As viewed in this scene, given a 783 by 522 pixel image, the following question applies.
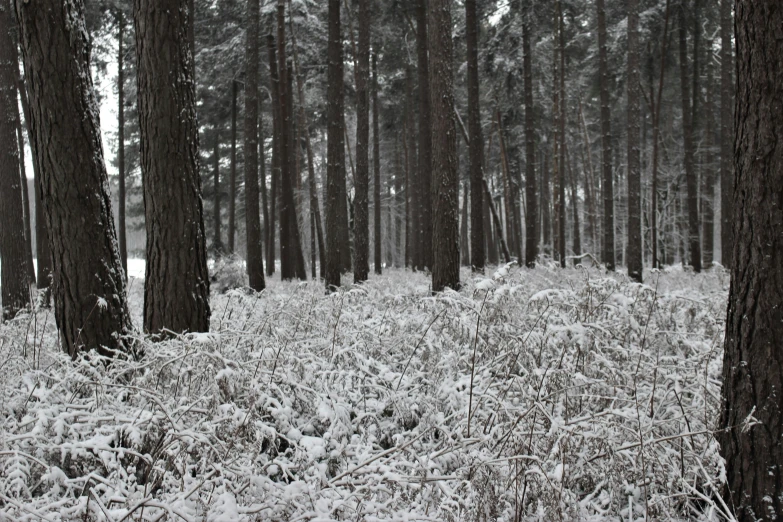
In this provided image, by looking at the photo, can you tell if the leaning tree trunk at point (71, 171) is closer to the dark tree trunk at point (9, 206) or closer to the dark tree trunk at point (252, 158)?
the dark tree trunk at point (9, 206)

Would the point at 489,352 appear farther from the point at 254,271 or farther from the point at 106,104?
the point at 106,104

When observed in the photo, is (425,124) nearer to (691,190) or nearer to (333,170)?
(333,170)

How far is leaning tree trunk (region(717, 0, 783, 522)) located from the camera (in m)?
2.62

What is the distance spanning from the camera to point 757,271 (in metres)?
2.68

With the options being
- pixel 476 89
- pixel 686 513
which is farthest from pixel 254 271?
pixel 686 513

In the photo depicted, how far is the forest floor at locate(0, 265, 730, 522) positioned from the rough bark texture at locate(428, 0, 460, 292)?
3.95 m

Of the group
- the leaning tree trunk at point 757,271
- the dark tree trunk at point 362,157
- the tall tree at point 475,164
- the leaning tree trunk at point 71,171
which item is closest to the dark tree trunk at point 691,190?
the tall tree at point 475,164

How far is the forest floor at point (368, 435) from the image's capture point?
2672 mm

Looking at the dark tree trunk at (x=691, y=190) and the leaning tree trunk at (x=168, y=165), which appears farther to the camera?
the dark tree trunk at (x=691, y=190)

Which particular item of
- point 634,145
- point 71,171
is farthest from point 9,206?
point 634,145

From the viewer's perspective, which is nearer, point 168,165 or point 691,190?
point 168,165

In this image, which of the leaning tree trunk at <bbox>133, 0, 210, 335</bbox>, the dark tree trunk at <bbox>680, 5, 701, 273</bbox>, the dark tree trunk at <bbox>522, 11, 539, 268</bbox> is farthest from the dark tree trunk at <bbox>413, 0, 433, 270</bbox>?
the leaning tree trunk at <bbox>133, 0, 210, 335</bbox>

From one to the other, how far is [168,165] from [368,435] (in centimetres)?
316

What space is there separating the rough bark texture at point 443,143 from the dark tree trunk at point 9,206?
295 inches
